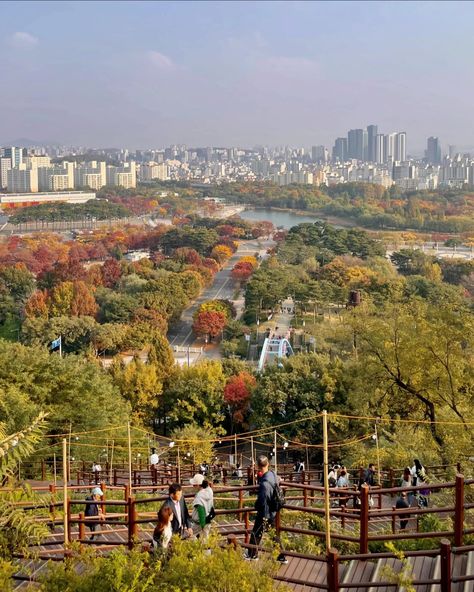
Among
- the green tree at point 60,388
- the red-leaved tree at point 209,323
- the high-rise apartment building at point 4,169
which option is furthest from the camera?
the high-rise apartment building at point 4,169

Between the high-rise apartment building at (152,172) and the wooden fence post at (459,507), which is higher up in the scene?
the high-rise apartment building at (152,172)

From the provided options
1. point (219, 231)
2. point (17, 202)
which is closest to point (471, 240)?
point (219, 231)

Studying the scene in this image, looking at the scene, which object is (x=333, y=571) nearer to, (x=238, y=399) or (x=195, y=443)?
A: (x=195, y=443)

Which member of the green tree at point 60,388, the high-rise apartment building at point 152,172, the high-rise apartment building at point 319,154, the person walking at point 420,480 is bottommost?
the green tree at point 60,388

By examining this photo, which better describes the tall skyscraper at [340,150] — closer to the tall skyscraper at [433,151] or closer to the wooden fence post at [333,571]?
the tall skyscraper at [433,151]

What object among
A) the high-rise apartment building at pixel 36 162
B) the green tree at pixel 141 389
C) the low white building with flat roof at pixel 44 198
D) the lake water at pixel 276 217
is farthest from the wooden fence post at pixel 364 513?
the high-rise apartment building at pixel 36 162

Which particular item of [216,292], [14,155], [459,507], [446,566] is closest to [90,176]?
[14,155]
